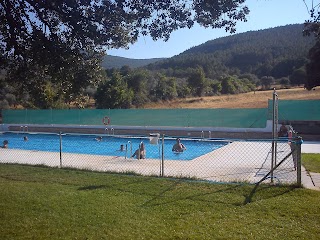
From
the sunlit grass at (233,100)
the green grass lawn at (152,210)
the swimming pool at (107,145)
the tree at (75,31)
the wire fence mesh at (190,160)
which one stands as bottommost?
the swimming pool at (107,145)

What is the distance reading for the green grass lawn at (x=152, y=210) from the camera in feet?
16.2

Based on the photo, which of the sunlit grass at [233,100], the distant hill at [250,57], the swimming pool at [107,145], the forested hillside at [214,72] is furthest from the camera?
the distant hill at [250,57]

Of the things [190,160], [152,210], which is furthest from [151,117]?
[152,210]

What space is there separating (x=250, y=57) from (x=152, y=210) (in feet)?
196

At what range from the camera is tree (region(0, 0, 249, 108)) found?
5.63 m

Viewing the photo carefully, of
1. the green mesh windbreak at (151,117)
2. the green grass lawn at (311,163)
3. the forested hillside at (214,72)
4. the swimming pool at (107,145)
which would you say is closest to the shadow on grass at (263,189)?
the green grass lawn at (311,163)

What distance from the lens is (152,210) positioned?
5.86m

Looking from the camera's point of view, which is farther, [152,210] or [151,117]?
[151,117]

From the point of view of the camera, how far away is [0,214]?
5758mm

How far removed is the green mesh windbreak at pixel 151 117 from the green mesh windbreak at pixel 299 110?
1.03 metres

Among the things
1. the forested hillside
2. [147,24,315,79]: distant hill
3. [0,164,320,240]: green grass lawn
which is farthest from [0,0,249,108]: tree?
[147,24,315,79]: distant hill

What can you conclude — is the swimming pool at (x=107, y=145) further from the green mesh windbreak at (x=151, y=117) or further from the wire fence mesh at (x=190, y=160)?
the green mesh windbreak at (x=151, y=117)

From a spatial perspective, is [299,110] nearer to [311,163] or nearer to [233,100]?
[311,163]

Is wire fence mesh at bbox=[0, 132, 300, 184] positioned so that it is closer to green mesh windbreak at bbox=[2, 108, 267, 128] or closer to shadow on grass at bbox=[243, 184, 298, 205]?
shadow on grass at bbox=[243, 184, 298, 205]
